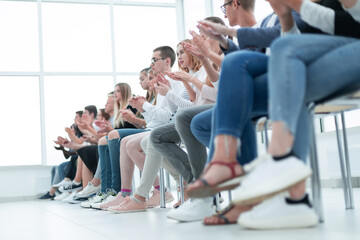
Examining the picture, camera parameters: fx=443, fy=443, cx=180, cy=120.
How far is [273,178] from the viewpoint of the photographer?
1.10 metres

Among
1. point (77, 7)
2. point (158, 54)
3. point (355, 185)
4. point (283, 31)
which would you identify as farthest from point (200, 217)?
point (77, 7)

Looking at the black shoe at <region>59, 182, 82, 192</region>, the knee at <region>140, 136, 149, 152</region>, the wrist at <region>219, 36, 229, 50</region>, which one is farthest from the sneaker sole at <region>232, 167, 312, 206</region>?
the black shoe at <region>59, 182, 82, 192</region>

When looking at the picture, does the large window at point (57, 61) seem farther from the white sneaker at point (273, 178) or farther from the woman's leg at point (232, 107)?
the white sneaker at point (273, 178)

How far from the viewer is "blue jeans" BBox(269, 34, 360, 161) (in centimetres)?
114

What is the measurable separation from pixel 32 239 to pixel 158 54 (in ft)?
6.65

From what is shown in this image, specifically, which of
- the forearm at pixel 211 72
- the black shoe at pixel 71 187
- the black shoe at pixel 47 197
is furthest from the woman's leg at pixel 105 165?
the black shoe at pixel 47 197

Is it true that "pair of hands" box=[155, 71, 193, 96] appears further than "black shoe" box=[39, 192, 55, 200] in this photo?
No

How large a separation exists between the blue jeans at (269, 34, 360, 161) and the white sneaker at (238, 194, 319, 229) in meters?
0.13

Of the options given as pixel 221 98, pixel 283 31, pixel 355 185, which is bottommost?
pixel 355 185

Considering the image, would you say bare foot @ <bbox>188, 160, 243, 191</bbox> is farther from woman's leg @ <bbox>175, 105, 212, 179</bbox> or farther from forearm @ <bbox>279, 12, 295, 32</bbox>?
woman's leg @ <bbox>175, 105, 212, 179</bbox>

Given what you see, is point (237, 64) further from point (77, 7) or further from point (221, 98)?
point (77, 7)

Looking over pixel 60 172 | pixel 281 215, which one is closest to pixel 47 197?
pixel 60 172

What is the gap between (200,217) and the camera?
5.36 ft

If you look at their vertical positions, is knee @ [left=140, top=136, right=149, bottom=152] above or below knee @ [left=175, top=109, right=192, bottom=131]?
below
